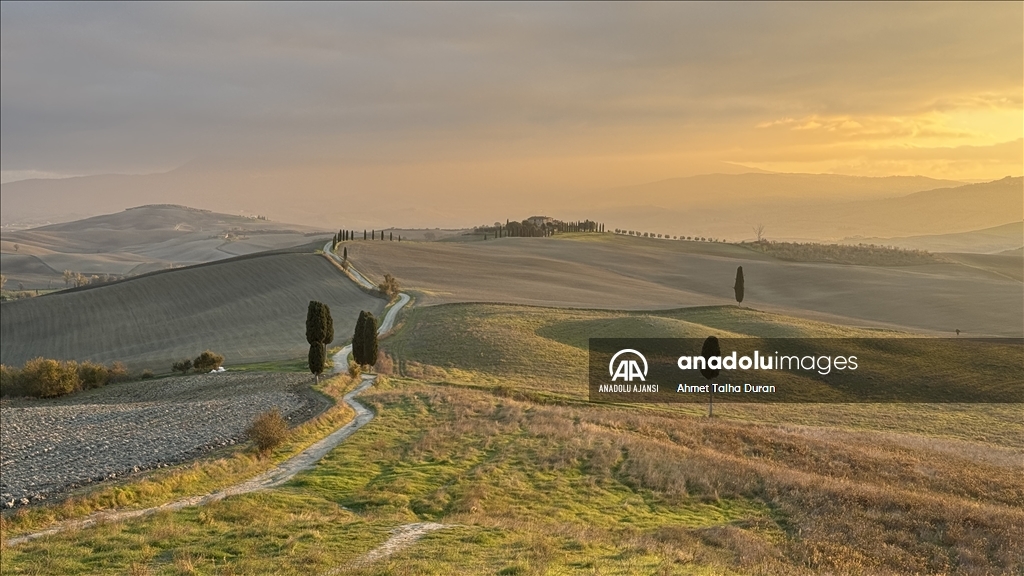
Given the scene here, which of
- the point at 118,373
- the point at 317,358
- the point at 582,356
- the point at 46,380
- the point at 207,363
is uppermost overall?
the point at 317,358

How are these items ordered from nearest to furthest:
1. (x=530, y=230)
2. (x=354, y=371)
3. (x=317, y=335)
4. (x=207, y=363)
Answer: (x=317, y=335) < (x=354, y=371) < (x=207, y=363) < (x=530, y=230)

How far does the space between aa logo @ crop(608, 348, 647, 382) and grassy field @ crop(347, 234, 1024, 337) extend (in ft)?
67.2

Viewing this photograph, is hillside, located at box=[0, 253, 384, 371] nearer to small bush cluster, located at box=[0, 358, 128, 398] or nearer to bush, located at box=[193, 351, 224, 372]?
bush, located at box=[193, 351, 224, 372]

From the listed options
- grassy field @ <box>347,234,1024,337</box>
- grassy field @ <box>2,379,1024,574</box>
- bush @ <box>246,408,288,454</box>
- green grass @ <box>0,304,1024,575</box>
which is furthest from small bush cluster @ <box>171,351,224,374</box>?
grassy field @ <box>347,234,1024,337</box>

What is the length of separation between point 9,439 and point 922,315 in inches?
3321

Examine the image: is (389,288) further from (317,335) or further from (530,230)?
(530,230)

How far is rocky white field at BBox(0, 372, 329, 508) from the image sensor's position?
24359 mm

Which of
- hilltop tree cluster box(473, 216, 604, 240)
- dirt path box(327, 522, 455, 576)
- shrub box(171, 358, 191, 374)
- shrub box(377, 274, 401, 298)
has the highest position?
hilltop tree cluster box(473, 216, 604, 240)

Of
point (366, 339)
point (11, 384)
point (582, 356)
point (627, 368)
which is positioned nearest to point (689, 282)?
point (582, 356)

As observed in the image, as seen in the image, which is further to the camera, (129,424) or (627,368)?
(627,368)

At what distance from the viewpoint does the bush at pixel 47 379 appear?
4569 centimetres

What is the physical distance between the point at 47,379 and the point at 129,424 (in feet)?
58.7

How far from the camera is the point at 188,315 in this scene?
74875 mm

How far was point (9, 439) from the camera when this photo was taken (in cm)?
3117
